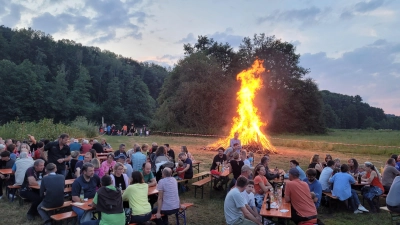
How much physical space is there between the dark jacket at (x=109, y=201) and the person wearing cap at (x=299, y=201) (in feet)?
10.6

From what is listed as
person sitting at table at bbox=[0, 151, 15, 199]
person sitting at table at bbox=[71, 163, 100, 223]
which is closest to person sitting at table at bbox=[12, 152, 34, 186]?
person sitting at table at bbox=[0, 151, 15, 199]

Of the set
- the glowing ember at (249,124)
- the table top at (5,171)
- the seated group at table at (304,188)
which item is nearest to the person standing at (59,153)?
the table top at (5,171)

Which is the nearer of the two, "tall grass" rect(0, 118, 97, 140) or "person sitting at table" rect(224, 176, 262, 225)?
"person sitting at table" rect(224, 176, 262, 225)

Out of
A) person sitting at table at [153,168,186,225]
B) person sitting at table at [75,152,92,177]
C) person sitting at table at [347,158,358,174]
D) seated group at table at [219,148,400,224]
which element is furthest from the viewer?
person sitting at table at [347,158,358,174]

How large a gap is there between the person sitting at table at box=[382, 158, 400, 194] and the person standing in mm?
9379

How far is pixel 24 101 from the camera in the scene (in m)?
58.2

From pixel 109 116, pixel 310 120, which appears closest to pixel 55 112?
pixel 109 116

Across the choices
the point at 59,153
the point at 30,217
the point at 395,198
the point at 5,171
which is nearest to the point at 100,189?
the point at 30,217

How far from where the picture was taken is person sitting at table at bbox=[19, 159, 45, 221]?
7.28 metres

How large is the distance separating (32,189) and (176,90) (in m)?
36.6

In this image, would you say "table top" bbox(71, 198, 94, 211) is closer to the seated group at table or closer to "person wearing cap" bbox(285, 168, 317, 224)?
the seated group at table

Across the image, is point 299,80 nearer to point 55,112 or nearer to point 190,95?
point 190,95

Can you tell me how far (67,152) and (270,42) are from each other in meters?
44.9

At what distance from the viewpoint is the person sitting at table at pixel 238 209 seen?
545 cm
